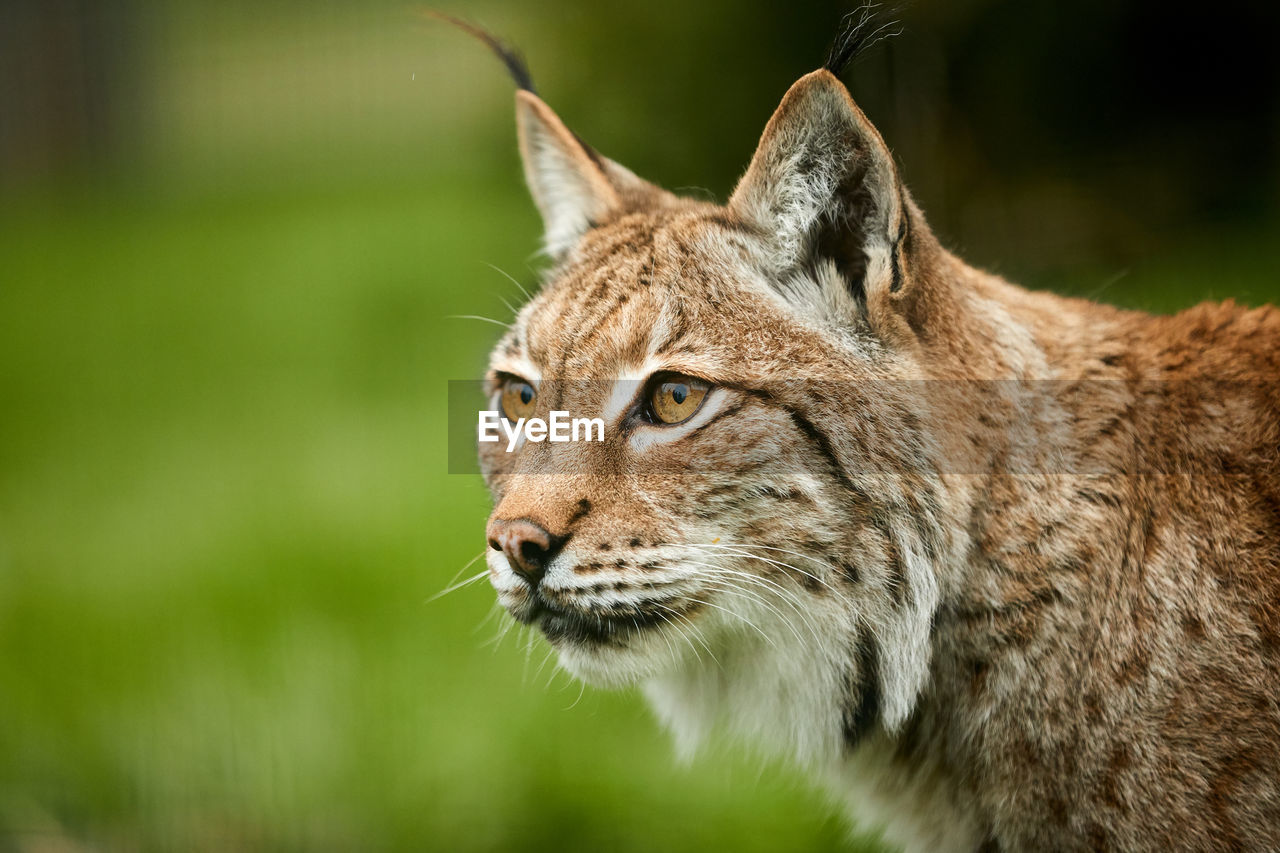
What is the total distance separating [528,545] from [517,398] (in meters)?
0.54

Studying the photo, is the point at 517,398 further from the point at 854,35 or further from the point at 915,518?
the point at 854,35

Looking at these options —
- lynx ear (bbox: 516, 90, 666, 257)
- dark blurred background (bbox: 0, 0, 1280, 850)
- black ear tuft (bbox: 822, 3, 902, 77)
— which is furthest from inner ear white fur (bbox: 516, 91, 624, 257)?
black ear tuft (bbox: 822, 3, 902, 77)

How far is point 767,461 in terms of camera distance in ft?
6.73

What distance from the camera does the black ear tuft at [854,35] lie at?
1.99 meters

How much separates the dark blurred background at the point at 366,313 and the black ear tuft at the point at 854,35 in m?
1.13

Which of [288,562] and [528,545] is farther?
[288,562]

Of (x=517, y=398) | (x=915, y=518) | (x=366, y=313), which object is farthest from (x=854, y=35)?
(x=366, y=313)

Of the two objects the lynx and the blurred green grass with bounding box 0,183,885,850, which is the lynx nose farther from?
the blurred green grass with bounding box 0,183,885,850

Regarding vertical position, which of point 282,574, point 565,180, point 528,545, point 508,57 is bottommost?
point 282,574

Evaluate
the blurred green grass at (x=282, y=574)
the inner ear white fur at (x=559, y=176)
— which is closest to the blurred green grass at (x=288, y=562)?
the blurred green grass at (x=282, y=574)

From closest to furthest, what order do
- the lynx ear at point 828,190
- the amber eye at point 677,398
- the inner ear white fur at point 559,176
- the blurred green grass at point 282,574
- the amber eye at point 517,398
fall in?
the lynx ear at point 828,190
the amber eye at point 677,398
the amber eye at point 517,398
the inner ear white fur at point 559,176
the blurred green grass at point 282,574

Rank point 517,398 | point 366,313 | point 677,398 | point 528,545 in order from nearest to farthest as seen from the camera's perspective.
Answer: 1. point 528,545
2. point 677,398
3. point 517,398
4. point 366,313

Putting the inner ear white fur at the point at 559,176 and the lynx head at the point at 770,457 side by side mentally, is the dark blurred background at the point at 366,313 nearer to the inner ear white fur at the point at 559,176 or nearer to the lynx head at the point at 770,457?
the lynx head at the point at 770,457

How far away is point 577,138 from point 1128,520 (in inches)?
61.1
